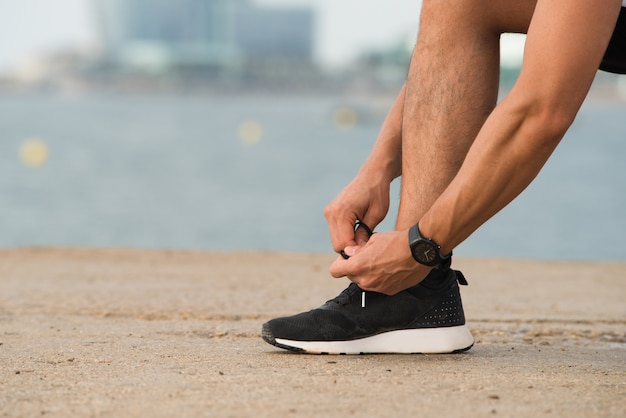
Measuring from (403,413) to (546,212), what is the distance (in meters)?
15.4

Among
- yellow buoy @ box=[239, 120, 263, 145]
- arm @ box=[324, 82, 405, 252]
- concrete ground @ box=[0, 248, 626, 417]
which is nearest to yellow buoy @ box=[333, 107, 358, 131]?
yellow buoy @ box=[239, 120, 263, 145]

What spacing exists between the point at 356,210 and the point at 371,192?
6cm

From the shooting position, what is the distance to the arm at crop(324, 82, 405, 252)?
6.13ft

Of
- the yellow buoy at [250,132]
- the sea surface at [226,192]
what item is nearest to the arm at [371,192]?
the sea surface at [226,192]

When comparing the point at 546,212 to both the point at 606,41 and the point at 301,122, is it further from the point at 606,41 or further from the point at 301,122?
the point at 301,122

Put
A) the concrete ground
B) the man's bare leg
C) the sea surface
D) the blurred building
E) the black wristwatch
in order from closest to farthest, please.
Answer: the concrete ground → the black wristwatch → the man's bare leg → the sea surface → the blurred building

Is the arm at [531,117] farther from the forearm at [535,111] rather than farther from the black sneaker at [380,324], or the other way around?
the black sneaker at [380,324]

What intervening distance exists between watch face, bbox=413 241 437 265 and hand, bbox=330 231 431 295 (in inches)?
0.5

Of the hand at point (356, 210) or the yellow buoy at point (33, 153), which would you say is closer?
the hand at point (356, 210)

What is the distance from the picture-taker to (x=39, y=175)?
23375 mm

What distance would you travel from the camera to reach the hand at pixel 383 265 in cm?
170

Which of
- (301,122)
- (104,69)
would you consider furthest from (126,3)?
(301,122)

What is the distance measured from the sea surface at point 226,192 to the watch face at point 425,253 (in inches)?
298

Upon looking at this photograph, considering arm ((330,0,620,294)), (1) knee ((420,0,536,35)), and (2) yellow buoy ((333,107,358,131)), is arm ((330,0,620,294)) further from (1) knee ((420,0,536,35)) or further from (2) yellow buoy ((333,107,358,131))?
(2) yellow buoy ((333,107,358,131))
